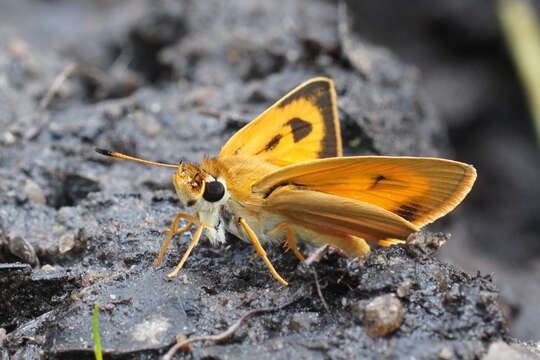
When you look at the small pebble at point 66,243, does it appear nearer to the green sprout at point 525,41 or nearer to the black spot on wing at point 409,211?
the black spot on wing at point 409,211

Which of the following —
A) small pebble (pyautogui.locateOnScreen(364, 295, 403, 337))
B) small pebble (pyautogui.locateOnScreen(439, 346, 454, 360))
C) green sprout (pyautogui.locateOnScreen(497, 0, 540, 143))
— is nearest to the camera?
small pebble (pyautogui.locateOnScreen(439, 346, 454, 360))

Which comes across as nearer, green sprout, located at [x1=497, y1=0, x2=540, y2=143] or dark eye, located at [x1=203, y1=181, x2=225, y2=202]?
dark eye, located at [x1=203, y1=181, x2=225, y2=202]

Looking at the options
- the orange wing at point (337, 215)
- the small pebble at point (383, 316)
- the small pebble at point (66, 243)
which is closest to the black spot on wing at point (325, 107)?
the orange wing at point (337, 215)

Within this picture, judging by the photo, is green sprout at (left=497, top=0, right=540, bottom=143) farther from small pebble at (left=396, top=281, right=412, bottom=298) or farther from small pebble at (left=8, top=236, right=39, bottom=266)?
small pebble at (left=8, top=236, right=39, bottom=266)

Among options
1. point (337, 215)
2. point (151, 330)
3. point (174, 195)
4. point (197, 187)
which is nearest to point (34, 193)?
point (174, 195)

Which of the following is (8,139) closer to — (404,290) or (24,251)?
(24,251)

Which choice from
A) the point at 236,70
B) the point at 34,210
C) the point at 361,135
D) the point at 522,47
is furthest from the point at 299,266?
the point at 522,47

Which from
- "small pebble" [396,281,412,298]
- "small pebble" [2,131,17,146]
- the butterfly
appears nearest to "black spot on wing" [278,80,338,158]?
the butterfly
